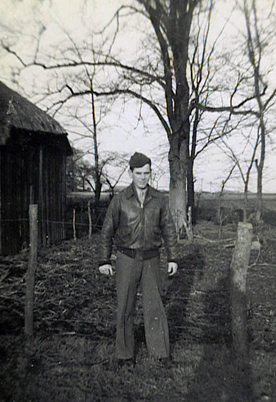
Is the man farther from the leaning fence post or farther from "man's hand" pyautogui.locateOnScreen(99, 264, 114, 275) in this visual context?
the leaning fence post

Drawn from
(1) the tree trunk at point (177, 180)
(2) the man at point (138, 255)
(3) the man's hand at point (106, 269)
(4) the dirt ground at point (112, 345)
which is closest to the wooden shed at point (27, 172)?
(4) the dirt ground at point (112, 345)

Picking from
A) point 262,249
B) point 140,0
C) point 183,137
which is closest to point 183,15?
point 140,0

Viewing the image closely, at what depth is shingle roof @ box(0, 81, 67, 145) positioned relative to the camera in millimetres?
9367

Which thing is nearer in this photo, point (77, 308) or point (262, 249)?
point (77, 308)

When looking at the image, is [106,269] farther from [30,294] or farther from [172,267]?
[30,294]

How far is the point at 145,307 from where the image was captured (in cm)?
345

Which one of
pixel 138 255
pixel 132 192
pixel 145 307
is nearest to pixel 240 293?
pixel 145 307

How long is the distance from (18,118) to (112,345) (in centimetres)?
809

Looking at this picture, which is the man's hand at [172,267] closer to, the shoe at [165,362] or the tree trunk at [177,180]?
the shoe at [165,362]

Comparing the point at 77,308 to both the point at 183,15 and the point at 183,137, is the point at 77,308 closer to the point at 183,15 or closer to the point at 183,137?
the point at 183,137

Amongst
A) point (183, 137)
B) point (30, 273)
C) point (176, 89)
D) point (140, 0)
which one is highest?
point (140, 0)

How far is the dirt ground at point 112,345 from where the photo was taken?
2945 mm

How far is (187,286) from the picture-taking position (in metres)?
6.39

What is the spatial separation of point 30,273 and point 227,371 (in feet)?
8.28
